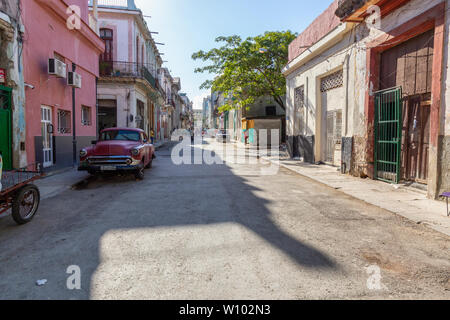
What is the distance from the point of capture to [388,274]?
2.96 m

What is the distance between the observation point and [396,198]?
6.39 metres

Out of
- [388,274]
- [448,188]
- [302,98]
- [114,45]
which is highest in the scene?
[114,45]

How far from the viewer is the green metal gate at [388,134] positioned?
24.6 ft

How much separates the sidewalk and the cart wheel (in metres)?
6.20

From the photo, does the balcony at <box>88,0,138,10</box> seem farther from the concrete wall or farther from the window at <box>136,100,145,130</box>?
the concrete wall

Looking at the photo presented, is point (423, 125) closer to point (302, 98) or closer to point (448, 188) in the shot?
point (448, 188)

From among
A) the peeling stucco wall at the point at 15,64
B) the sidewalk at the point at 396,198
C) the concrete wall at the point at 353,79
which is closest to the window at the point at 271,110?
the concrete wall at the point at 353,79

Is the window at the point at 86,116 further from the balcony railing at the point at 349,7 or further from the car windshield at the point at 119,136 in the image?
the balcony railing at the point at 349,7

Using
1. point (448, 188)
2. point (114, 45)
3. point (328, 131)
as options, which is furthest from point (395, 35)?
point (114, 45)

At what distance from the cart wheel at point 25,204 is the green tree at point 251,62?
15171 millimetres

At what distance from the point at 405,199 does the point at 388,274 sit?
4.01 m

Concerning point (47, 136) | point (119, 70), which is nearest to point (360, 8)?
point (47, 136)

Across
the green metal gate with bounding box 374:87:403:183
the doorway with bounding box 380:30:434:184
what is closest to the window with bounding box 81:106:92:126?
the green metal gate with bounding box 374:87:403:183

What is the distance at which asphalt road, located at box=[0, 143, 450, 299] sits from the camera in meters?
2.64
